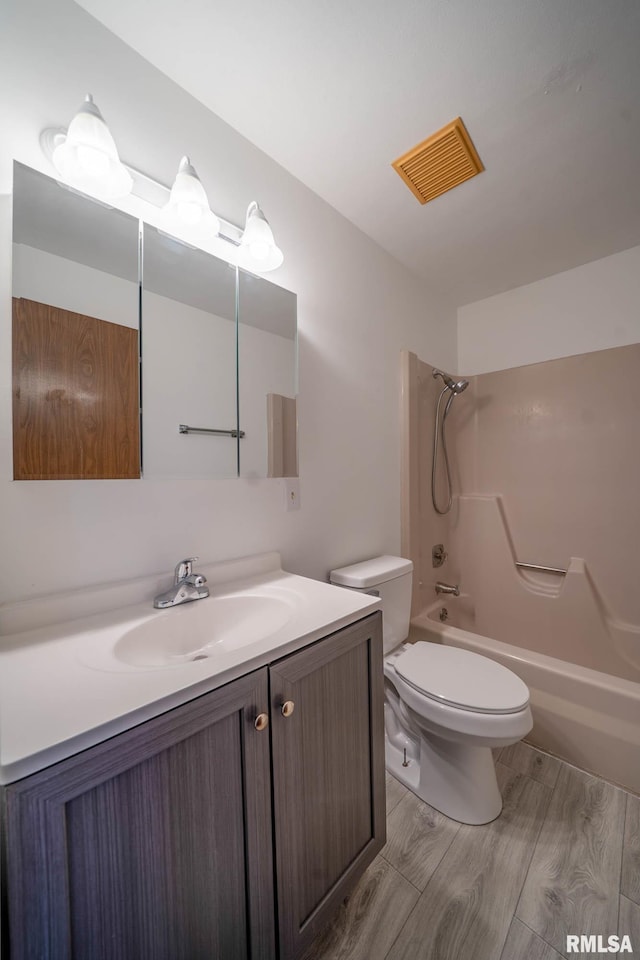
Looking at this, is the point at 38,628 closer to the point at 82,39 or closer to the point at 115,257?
the point at 115,257

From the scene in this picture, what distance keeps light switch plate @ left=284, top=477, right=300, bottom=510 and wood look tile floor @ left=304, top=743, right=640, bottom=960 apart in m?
1.15

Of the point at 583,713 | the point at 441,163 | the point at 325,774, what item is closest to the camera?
the point at 325,774

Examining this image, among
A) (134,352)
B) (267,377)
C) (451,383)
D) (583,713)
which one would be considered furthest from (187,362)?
(583,713)

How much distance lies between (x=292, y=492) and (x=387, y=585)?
22.2 inches

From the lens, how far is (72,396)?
2.70 feet

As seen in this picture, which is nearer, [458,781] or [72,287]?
[72,287]

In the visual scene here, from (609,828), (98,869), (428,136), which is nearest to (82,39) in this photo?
(428,136)

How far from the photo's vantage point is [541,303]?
2072mm

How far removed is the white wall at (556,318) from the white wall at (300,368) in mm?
569

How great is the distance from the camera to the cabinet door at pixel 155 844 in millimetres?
444

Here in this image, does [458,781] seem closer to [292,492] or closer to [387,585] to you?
[387,585]

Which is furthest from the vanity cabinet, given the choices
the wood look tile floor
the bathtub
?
the bathtub

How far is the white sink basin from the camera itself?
833 millimetres

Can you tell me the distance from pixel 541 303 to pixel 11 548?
2.65m
